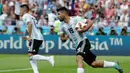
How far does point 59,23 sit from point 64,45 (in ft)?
5.67

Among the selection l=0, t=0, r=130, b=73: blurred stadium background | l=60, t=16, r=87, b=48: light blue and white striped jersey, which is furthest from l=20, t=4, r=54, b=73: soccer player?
l=0, t=0, r=130, b=73: blurred stadium background

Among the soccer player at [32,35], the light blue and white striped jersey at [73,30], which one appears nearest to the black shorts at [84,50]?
the light blue and white striped jersey at [73,30]

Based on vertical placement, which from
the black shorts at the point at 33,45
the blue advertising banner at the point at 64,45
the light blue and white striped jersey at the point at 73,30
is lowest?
the blue advertising banner at the point at 64,45

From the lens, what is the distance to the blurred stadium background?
90.5 ft

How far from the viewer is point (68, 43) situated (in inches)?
1102

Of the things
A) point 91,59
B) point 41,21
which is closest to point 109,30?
point 41,21

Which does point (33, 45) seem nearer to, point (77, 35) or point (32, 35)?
point (32, 35)

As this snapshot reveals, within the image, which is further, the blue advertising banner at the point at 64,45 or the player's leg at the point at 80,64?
the blue advertising banner at the point at 64,45

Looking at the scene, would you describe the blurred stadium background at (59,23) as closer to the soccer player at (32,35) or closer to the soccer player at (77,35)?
the soccer player at (32,35)

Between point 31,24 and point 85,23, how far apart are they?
3.01 metres

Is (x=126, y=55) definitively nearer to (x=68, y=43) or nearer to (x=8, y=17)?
(x=68, y=43)

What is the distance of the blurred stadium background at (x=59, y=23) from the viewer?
90.5 feet

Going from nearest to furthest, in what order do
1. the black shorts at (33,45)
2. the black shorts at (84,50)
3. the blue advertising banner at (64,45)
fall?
the black shorts at (84,50), the black shorts at (33,45), the blue advertising banner at (64,45)

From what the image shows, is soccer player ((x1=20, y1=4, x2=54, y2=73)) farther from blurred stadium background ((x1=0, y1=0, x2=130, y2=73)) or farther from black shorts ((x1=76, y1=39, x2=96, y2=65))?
blurred stadium background ((x1=0, y1=0, x2=130, y2=73))
